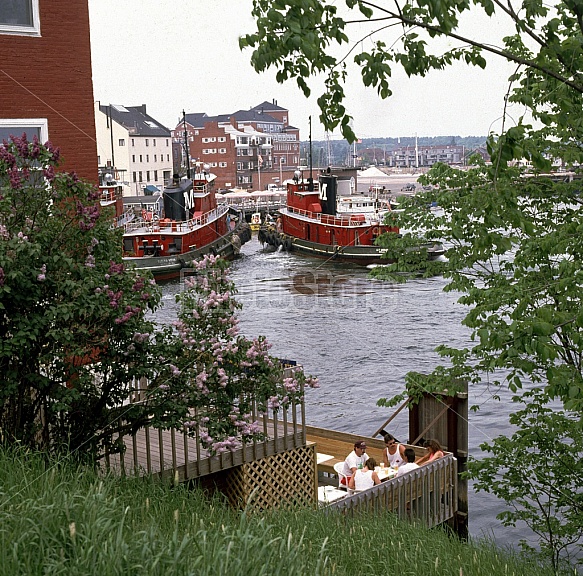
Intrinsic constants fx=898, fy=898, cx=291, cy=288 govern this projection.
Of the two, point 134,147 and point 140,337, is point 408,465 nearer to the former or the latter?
point 140,337

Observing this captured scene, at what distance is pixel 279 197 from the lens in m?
124

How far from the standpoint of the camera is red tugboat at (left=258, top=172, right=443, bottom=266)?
64625 millimetres

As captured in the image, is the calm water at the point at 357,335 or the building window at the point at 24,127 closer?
the building window at the point at 24,127

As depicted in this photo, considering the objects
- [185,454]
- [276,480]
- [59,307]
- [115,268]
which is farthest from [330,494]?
[59,307]

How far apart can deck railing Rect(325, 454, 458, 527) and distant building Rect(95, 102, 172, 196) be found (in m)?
97.9

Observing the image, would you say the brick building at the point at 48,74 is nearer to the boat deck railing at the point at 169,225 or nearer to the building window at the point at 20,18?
the building window at the point at 20,18

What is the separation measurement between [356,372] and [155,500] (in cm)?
2473

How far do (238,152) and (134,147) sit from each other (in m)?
31.5

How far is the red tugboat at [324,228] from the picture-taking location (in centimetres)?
6462

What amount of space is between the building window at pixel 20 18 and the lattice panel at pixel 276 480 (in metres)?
6.72

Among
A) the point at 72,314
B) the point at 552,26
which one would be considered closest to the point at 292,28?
the point at 552,26

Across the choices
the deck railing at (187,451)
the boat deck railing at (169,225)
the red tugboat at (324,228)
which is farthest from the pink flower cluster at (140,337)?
the red tugboat at (324,228)

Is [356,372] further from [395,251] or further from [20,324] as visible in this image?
[20,324]

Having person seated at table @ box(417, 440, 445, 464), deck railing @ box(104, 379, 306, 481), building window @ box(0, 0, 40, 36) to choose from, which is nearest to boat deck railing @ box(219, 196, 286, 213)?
person seated at table @ box(417, 440, 445, 464)
